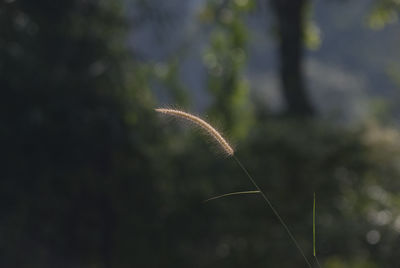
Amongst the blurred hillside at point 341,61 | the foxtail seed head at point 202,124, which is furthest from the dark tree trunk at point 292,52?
the blurred hillside at point 341,61

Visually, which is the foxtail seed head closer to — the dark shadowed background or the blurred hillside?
the dark shadowed background

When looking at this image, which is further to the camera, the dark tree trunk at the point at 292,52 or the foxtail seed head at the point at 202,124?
the dark tree trunk at the point at 292,52

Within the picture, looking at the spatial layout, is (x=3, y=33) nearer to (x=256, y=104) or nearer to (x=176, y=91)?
(x=176, y=91)

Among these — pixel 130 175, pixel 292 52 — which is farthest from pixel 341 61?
pixel 130 175

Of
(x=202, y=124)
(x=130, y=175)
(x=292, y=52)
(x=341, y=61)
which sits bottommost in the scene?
(x=202, y=124)

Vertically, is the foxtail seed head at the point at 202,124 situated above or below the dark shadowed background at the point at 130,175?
below

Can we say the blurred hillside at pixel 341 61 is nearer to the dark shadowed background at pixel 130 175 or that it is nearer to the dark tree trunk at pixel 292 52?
the dark tree trunk at pixel 292 52

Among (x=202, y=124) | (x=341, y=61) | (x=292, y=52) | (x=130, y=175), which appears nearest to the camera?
(x=202, y=124)

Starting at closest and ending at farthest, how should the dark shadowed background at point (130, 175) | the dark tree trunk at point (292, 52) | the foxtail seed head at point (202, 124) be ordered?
the foxtail seed head at point (202, 124)
the dark shadowed background at point (130, 175)
the dark tree trunk at point (292, 52)

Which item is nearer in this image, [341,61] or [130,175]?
[130,175]

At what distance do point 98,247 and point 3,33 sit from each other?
219 centimetres

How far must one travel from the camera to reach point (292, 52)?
12758 mm

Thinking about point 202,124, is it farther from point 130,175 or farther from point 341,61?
point 341,61

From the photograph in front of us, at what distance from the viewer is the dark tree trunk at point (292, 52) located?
40.4ft
